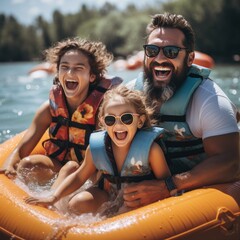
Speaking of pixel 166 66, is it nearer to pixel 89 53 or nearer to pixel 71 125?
pixel 89 53

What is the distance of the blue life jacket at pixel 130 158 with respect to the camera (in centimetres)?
256

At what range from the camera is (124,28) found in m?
37.5

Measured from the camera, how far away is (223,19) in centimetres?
2695

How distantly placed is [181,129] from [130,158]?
404 millimetres

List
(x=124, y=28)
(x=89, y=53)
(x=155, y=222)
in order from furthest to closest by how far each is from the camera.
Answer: (x=124, y=28) → (x=89, y=53) → (x=155, y=222)

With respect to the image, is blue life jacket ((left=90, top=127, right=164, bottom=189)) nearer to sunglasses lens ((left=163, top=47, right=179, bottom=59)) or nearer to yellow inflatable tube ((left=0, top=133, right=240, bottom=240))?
yellow inflatable tube ((left=0, top=133, right=240, bottom=240))

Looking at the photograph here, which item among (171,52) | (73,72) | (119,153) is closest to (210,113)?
(171,52)

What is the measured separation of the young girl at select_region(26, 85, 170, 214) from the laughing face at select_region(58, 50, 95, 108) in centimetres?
54

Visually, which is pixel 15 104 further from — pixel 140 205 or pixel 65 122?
pixel 140 205

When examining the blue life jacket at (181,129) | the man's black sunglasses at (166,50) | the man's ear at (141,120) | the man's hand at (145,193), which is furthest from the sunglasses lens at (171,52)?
the man's hand at (145,193)

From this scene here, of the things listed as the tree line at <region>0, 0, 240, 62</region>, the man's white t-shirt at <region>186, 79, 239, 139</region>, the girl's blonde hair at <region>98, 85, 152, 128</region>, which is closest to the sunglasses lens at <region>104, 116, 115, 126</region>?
the girl's blonde hair at <region>98, 85, 152, 128</region>

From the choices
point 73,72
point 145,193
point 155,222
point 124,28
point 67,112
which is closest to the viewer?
point 155,222

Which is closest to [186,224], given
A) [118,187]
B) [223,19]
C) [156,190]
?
[156,190]

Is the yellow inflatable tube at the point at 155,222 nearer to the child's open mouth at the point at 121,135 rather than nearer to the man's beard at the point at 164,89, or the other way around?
the child's open mouth at the point at 121,135
